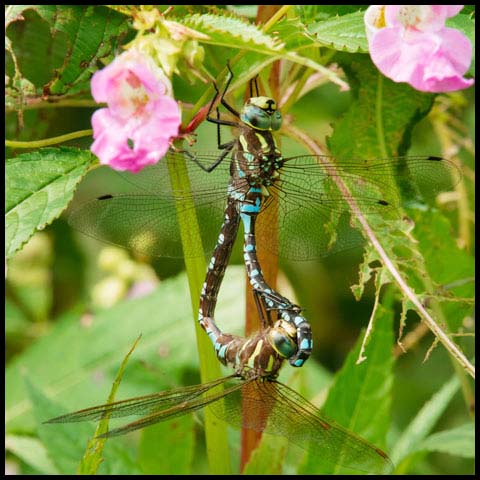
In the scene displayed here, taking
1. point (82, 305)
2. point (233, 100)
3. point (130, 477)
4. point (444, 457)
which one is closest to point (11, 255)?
point (233, 100)

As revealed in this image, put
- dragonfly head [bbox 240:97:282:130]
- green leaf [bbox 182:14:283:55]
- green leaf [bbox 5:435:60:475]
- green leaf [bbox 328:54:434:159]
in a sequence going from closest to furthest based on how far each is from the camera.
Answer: green leaf [bbox 182:14:283:55] < dragonfly head [bbox 240:97:282:130] < green leaf [bbox 328:54:434:159] < green leaf [bbox 5:435:60:475]

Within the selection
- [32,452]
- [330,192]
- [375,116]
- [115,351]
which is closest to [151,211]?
[330,192]

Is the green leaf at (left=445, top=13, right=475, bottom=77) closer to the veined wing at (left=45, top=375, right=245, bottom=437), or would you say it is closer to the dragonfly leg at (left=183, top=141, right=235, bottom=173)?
the dragonfly leg at (left=183, top=141, right=235, bottom=173)

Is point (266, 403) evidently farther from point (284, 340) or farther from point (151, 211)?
point (151, 211)

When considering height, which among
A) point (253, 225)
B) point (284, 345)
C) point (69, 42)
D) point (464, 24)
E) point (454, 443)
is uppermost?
point (69, 42)

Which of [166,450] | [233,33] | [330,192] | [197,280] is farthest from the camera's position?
[166,450]

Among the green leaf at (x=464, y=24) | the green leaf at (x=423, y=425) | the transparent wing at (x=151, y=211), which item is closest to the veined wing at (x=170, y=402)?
the transparent wing at (x=151, y=211)

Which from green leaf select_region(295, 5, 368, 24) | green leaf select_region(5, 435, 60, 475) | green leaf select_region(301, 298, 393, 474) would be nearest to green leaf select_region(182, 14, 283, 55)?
green leaf select_region(295, 5, 368, 24)
